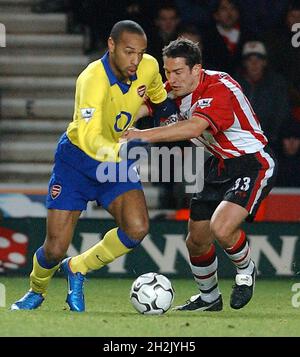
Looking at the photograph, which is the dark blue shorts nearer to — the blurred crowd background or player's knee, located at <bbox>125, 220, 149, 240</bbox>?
player's knee, located at <bbox>125, 220, 149, 240</bbox>

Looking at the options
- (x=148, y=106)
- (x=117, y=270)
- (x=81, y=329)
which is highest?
(x=148, y=106)

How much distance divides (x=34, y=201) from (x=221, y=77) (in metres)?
3.37

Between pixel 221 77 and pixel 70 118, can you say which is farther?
pixel 70 118

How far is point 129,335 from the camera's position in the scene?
20.2 ft

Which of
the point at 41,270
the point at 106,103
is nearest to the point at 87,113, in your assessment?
the point at 106,103

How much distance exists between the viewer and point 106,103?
7129 millimetres

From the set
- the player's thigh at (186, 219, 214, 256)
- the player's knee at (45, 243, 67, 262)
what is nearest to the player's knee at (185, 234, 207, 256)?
the player's thigh at (186, 219, 214, 256)

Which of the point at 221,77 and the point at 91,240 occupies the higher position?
the point at 221,77

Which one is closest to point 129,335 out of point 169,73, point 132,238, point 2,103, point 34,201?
point 132,238

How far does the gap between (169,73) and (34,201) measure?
133 inches

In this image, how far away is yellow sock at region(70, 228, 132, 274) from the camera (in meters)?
7.30
